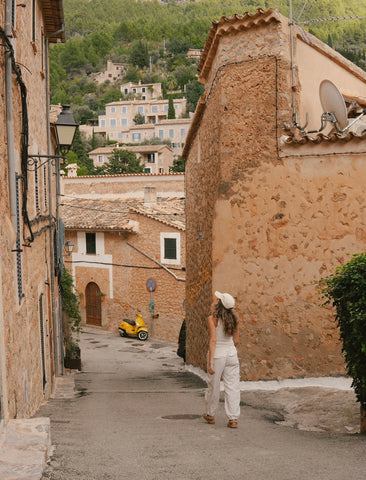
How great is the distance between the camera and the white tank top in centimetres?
616

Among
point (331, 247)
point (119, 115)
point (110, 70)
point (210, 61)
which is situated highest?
point (110, 70)

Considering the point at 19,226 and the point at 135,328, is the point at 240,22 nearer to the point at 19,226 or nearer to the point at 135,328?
the point at 19,226

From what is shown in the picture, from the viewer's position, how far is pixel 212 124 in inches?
388

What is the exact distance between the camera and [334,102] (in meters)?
9.10

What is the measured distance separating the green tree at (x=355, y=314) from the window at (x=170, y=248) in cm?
1843

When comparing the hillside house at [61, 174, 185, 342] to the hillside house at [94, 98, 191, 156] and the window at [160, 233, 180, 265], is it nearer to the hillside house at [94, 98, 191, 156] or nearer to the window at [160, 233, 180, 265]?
the window at [160, 233, 180, 265]

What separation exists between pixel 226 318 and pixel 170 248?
1839 cm

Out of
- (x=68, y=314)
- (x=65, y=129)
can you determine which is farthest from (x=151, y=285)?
(x=65, y=129)

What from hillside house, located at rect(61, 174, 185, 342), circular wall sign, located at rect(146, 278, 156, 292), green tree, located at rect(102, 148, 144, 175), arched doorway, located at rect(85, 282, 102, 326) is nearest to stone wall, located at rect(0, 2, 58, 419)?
hillside house, located at rect(61, 174, 185, 342)

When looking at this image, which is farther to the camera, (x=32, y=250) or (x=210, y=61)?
(x=210, y=61)

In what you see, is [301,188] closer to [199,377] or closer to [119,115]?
[199,377]

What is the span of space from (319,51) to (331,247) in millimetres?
3877

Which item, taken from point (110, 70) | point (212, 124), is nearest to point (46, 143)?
point (212, 124)

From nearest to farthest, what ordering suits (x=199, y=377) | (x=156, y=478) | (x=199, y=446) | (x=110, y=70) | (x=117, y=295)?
(x=156, y=478) < (x=199, y=446) < (x=199, y=377) < (x=117, y=295) < (x=110, y=70)
